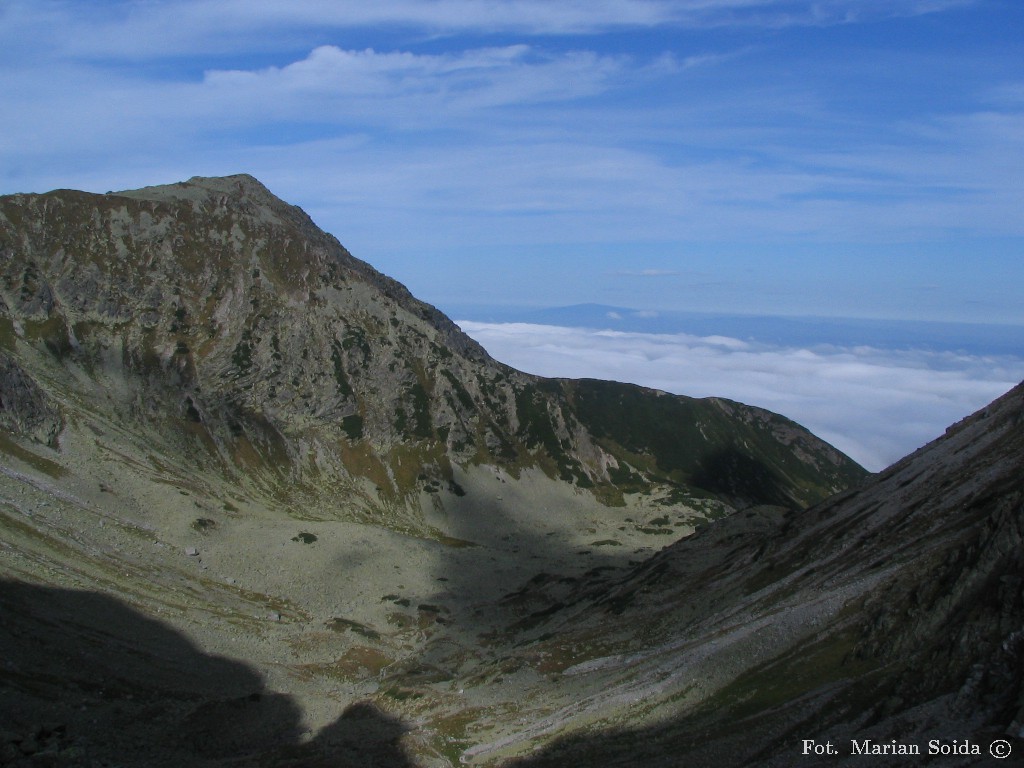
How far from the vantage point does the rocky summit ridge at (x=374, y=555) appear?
129 ft

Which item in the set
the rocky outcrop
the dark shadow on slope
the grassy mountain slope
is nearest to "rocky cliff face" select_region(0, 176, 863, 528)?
the grassy mountain slope

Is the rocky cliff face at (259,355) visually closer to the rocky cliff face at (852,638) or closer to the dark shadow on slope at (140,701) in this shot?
the dark shadow on slope at (140,701)

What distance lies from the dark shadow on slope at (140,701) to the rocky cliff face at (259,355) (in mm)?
62832

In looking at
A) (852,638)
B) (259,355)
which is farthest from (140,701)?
(259,355)

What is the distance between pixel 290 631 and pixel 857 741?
186 feet

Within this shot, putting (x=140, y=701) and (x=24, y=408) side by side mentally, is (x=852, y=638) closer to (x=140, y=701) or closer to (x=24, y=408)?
(x=140, y=701)

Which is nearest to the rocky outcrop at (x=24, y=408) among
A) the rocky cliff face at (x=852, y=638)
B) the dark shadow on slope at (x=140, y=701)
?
the dark shadow on slope at (x=140, y=701)

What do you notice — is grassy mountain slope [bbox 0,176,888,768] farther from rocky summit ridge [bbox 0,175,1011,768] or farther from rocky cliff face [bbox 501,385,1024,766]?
rocky cliff face [bbox 501,385,1024,766]

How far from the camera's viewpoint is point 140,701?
1969 inches

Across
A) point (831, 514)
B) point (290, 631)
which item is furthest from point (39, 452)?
point (831, 514)

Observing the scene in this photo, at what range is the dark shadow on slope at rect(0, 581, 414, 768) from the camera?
42.5m

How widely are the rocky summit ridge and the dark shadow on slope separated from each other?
0.95ft

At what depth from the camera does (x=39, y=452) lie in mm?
91938

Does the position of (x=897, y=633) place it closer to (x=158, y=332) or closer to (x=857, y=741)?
(x=857, y=741)
